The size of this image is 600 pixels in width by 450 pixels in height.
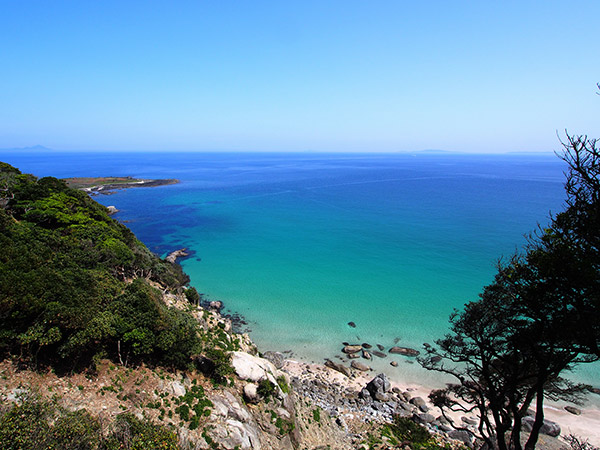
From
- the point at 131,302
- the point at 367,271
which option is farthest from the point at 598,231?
the point at 367,271

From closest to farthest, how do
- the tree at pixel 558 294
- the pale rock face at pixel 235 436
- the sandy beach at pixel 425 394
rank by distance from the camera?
1. the tree at pixel 558 294
2. the pale rock face at pixel 235 436
3. the sandy beach at pixel 425 394

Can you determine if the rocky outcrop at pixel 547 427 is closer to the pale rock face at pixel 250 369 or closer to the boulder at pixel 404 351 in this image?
the boulder at pixel 404 351

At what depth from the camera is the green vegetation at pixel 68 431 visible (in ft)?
26.8

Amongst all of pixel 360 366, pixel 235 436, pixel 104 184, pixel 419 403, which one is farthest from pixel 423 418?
pixel 104 184

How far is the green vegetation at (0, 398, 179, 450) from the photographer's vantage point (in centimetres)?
818

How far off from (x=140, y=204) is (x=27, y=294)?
83846 mm

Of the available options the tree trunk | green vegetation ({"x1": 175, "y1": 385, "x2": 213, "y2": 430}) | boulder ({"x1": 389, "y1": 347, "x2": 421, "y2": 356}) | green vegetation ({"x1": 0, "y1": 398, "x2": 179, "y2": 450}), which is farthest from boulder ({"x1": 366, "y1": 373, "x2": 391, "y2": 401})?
green vegetation ({"x1": 0, "y1": 398, "x2": 179, "y2": 450})

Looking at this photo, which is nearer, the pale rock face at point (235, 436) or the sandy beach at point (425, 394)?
the pale rock face at point (235, 436)

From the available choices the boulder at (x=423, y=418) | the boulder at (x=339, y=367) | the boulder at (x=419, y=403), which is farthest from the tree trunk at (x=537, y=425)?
the boulder at (x=339, y=367)

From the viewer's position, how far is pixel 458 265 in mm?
46500

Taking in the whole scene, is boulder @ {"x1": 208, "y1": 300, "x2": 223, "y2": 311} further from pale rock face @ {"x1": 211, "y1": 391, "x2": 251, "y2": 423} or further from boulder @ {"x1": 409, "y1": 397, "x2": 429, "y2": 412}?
boulder @ {"x1": 409, "y1": 397, "x2": 429, "y2": 412}

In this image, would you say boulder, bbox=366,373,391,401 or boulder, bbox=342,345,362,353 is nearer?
boulder, bbox=366,373,391,401

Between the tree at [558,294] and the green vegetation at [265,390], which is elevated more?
the tree at [558,294]

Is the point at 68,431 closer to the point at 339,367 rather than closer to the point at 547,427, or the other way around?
the point at 339,367
